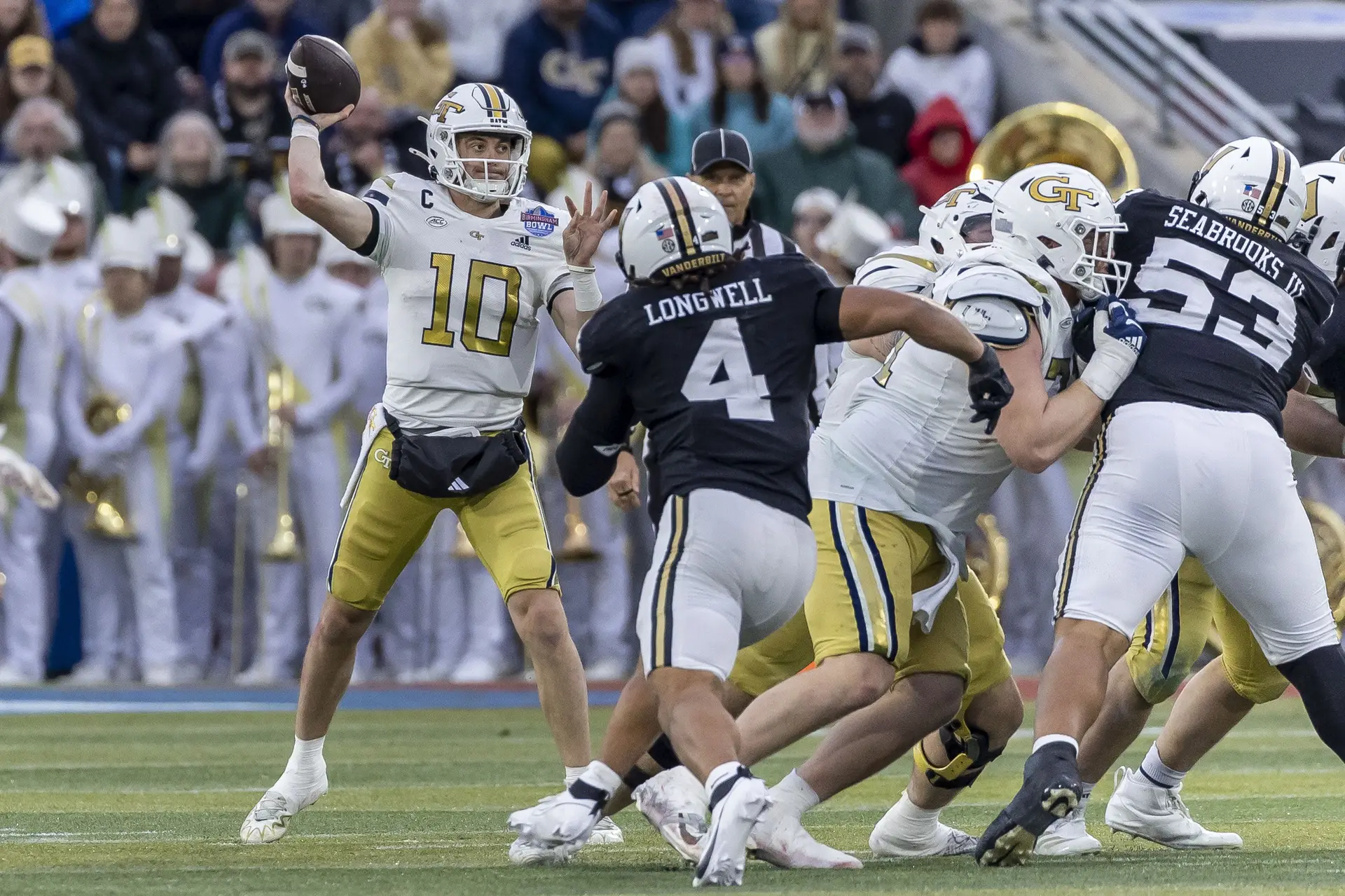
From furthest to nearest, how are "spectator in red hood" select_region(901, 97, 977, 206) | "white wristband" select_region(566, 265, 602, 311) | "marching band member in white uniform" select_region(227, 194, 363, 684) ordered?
"spectator in red hood" select_region(901, 97, 977, 206)
"marching band member in white uniform" select_region(227, 194, 363, 684)
"white wristband" select_region(566, 265, 602, 311)

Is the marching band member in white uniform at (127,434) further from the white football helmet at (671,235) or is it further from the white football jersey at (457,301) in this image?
the white football helmet at (671,235)

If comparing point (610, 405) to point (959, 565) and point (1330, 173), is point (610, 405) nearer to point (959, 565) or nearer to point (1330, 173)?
point (959, 565)

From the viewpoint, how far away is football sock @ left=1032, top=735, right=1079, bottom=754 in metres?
5.15

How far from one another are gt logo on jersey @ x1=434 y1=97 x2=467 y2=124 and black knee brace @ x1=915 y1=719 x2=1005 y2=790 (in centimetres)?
225

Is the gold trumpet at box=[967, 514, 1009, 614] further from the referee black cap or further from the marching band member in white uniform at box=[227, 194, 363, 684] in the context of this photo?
the referee black cap

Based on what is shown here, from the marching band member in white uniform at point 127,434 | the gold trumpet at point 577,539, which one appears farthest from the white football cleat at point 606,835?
the marching band member in white uniform at point 127,434

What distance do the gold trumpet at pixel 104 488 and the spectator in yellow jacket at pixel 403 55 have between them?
96.7 inches

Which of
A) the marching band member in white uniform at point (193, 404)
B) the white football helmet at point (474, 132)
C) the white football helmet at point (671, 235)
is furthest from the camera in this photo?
the marching band member in white uniform at point (193, 404)

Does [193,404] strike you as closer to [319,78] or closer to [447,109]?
[447,109]

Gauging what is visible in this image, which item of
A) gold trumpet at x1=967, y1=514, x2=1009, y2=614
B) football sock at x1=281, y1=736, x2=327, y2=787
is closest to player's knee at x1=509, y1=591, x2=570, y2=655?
football sock at x1=281, y1=736, x2=327, y2=787

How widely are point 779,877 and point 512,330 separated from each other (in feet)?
6.67

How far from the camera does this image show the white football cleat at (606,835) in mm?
5918

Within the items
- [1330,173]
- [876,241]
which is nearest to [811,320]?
[1330,173]

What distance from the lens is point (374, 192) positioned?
6.37 m
